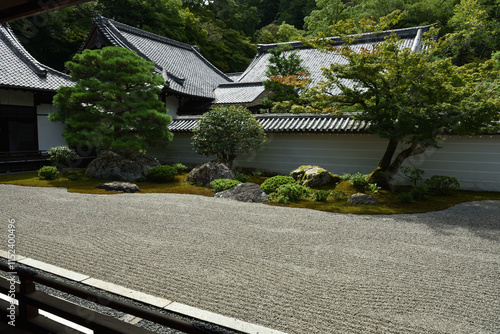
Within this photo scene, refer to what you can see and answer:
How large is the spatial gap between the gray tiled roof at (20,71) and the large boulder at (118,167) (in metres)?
4.66

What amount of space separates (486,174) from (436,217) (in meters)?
5.23

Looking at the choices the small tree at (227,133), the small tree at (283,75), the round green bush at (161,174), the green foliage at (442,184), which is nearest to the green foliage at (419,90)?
the green foliage at (442,184)

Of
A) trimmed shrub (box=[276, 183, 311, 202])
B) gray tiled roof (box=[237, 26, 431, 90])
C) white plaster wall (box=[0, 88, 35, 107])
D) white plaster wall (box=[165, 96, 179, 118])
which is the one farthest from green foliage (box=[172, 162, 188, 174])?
gray tiled roof (box=[237, 26, 431, 90])

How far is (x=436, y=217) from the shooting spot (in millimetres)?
8820

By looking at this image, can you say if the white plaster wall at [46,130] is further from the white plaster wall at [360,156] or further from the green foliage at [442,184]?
the green foliage at [442,184]

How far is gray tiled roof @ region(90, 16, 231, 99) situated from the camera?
20.9 metres

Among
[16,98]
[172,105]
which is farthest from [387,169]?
[16,98]

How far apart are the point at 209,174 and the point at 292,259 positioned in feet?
26.1

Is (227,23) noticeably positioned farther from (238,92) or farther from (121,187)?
(121,187)

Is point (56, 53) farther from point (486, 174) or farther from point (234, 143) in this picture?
point (486, 174)

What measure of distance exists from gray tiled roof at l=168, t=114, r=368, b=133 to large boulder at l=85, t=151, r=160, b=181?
337cm

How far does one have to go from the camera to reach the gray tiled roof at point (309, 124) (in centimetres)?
1338

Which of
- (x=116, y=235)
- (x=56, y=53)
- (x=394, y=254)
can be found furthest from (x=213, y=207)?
(x=56, y=53)

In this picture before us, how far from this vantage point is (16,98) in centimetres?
1558
